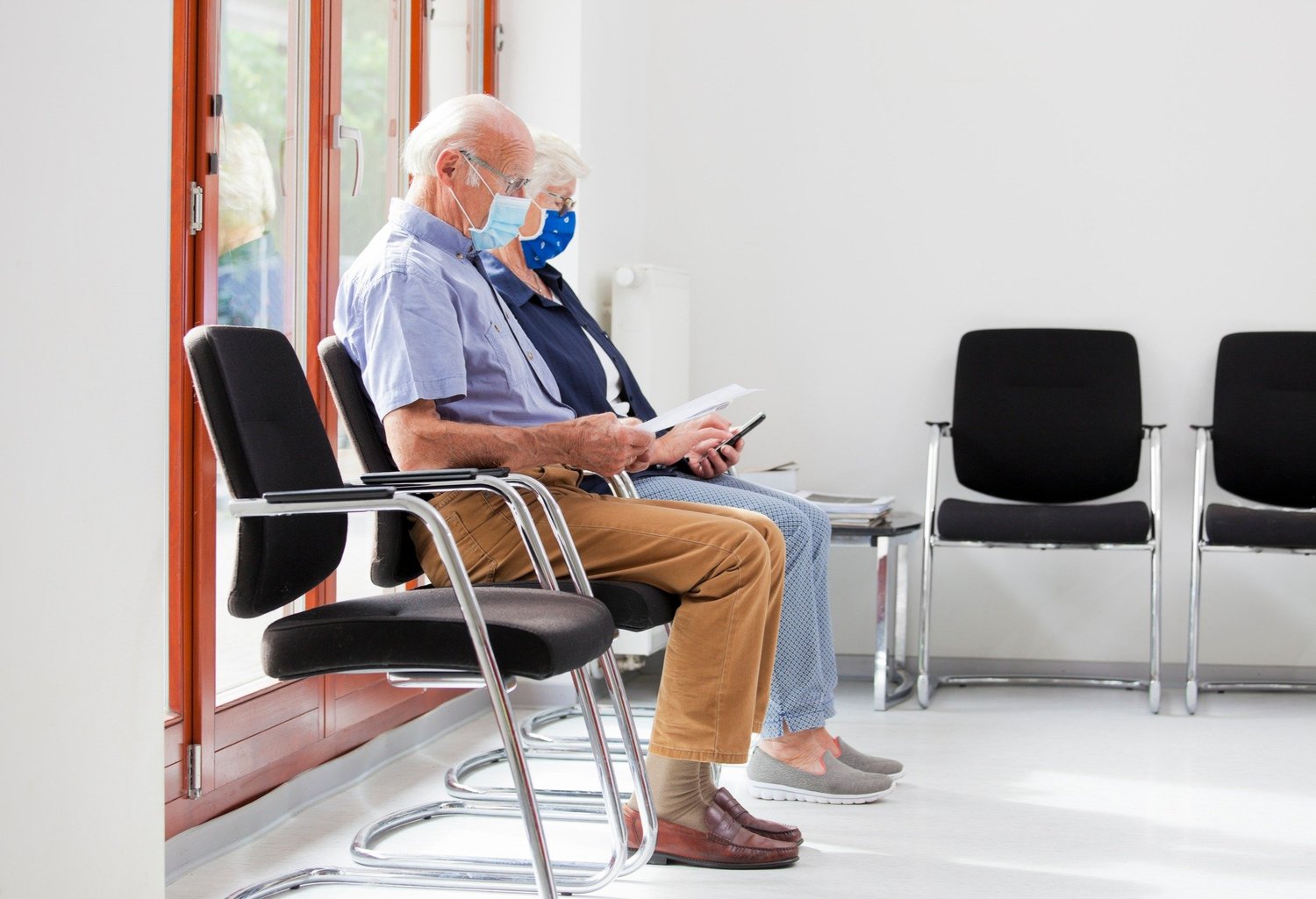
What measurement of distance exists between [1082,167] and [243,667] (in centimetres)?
260

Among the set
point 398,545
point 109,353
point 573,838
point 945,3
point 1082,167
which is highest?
point 945,3

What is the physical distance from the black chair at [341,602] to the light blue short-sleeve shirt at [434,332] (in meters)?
0.12

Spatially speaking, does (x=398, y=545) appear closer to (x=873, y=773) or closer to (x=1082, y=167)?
(x=873, y=773)

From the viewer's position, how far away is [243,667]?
7.63 feet

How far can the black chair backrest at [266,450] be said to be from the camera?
64.6 inches

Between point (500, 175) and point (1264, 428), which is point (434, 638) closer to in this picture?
point (500, 175)

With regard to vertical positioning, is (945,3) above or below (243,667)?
above

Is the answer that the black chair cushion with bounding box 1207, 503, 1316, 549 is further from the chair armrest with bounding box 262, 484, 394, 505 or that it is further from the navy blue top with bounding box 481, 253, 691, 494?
the chair armrest with bounding box 262, 484, 394, 505

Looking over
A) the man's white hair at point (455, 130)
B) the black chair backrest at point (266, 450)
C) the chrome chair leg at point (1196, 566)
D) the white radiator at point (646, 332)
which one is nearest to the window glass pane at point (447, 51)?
the white radiator at point (646, 332)

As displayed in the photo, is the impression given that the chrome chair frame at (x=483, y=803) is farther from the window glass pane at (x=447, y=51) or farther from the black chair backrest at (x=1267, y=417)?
the black chair backrest at (x=1267, y=417)

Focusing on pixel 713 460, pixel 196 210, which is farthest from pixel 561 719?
pixel 196 210

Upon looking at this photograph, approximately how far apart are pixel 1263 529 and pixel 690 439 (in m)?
1.63

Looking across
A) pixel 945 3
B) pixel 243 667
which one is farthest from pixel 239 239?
pixel 945 3

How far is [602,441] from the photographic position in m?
1.89
